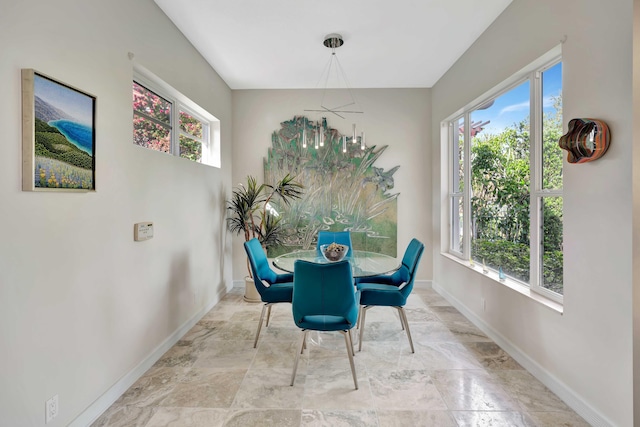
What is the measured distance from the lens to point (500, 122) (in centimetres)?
295

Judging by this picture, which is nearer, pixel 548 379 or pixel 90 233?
pixel 90 233

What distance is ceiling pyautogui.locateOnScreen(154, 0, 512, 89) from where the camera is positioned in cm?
257

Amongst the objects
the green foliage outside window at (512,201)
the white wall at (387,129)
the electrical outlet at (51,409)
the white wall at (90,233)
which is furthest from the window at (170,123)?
the green foliage outside window at (512,201)

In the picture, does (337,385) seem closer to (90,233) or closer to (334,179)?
(90,233)

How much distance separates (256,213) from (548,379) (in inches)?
141

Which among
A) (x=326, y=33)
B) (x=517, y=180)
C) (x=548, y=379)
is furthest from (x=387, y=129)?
(x=548, y=379)

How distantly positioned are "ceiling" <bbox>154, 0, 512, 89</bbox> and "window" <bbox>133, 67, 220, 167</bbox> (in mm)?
589

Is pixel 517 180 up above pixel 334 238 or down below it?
above

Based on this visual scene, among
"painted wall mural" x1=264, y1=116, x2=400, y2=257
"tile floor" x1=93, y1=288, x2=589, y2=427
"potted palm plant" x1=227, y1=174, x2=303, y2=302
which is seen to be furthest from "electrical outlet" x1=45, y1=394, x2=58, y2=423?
"painted wall mural" x1=264, y1=116, x2=400, y2=257

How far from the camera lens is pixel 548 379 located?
2.12 m

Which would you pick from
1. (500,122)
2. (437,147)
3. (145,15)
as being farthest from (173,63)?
(437,147)

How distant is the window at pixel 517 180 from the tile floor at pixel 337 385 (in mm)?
722

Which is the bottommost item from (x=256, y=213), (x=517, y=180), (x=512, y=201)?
(x=256, y=213)

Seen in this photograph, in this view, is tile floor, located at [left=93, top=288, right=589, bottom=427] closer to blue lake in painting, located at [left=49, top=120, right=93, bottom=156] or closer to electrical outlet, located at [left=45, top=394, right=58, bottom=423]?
electrical outlet, located at [left=45, top=394, right=58, bottom=423]
